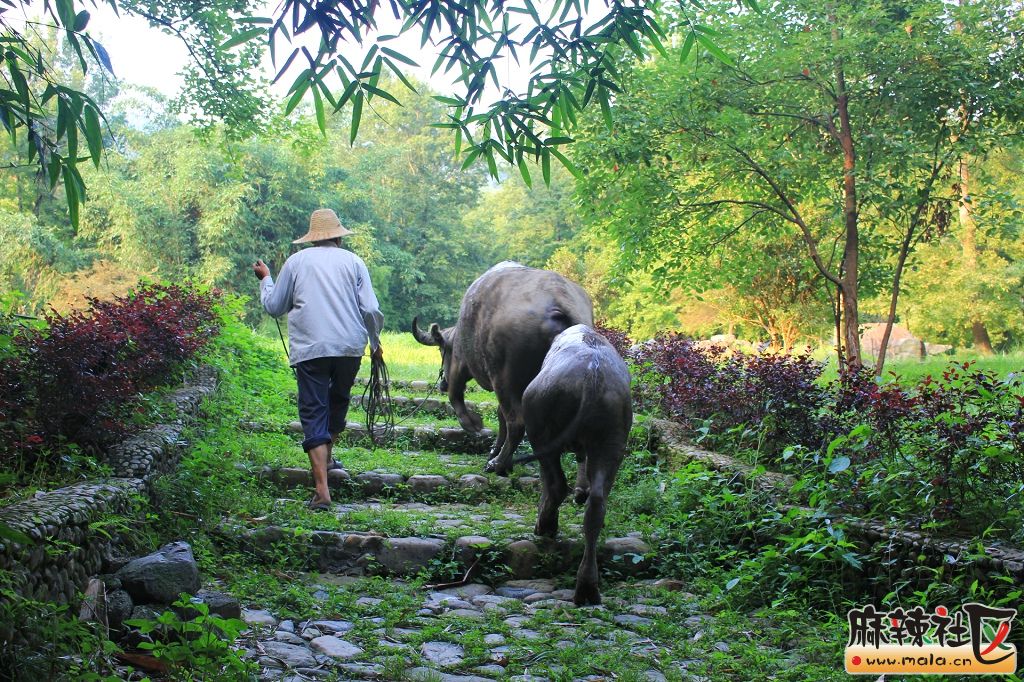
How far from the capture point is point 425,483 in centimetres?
716

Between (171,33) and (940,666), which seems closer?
(940,666)

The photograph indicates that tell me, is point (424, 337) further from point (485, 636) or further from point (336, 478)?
point (485, 636)

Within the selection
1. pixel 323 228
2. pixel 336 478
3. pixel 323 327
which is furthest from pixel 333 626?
pixel 323 228

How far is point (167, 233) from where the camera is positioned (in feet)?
109

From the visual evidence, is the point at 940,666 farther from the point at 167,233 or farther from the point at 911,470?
the point at 167,233

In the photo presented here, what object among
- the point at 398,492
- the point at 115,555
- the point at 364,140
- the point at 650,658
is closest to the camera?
the point at 650,658

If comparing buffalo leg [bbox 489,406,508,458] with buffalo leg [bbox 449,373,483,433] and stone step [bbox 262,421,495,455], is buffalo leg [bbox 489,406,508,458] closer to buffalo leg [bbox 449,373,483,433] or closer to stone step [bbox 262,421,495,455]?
buffalo leg [bbox 449,373,483,433]

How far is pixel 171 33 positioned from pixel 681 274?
775cm

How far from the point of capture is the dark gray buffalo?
4.62 meters

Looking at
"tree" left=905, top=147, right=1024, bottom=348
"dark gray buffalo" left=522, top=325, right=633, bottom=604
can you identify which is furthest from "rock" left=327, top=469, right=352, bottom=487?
"tree" left=905, top=147, right=1024, bottom=348

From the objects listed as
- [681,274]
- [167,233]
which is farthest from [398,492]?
[167,233]

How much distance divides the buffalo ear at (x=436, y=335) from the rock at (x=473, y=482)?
5.11 ft

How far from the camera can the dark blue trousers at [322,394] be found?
6438 mm

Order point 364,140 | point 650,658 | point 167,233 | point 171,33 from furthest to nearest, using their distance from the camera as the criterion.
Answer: point 364,140
point 167,233
point 171,33
point 650,658
